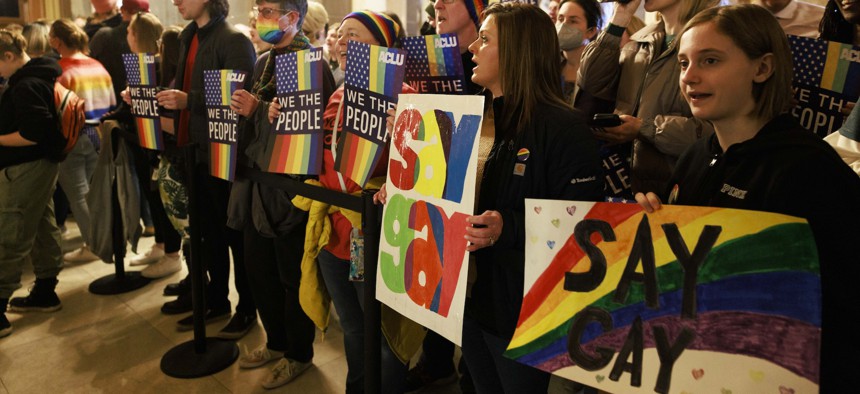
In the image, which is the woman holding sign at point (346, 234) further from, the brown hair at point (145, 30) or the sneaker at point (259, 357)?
the brown hair at point (145, 30)

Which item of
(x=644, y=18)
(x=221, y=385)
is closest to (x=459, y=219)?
(x=221, y=385)

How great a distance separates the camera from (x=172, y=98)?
3.24 metres

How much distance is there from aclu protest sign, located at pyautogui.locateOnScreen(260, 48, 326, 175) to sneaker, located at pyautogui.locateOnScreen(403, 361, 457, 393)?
3.95 ft

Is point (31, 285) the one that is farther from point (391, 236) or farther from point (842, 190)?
point (842, 190)

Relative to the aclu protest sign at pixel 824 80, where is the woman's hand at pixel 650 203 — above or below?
below

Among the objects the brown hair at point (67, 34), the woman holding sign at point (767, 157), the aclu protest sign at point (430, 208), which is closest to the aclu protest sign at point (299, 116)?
the aclu protest sign at point (430, 208)

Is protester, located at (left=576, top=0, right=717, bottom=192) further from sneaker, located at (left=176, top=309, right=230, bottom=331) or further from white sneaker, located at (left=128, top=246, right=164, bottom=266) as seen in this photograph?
white sneaker, located at (left=128, top=246, right=164, bottom=266)

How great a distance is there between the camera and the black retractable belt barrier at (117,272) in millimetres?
4176

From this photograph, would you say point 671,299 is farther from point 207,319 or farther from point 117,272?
point 117,272

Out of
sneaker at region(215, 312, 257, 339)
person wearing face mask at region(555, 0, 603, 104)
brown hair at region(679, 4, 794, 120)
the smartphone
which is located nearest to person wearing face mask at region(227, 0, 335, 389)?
sneaker at region(215, 312, 257, 339)

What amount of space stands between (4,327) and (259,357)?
1.67 m

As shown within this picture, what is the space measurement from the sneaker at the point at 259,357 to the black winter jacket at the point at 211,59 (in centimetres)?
105

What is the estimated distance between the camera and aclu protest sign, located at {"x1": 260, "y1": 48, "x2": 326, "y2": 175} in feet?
7.89

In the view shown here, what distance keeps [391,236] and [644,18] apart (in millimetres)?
3729
